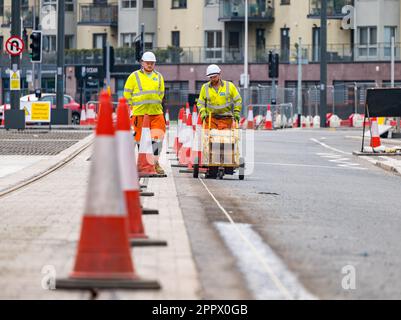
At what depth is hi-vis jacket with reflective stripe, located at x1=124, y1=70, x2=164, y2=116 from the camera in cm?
1902

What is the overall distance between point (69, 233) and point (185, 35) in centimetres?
7250

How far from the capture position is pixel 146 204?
13766mm

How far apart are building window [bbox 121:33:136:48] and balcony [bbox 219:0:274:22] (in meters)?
7.02

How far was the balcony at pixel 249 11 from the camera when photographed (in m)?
79.6

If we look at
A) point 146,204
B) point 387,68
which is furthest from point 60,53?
point 146,204

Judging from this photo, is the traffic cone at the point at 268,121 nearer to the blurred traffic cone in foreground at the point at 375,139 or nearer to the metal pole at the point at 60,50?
the metal pole at the point at 60,50

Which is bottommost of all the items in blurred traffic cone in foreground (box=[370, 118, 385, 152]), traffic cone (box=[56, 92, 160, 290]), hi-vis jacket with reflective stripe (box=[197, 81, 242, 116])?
blurred traffic cone in foreground (box=[370, 118, 385, 152])

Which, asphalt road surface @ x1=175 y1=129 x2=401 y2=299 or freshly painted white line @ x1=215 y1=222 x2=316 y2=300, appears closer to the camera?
freshly painted white line @ x1=215 y1=222 x2=316 y2=300

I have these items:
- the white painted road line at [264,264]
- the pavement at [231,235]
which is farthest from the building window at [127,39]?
the white painted road line at [264,264]

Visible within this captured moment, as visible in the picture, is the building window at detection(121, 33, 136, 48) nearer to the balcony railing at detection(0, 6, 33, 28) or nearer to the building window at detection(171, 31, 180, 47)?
the building window at detection(171, 31, 180, 47)

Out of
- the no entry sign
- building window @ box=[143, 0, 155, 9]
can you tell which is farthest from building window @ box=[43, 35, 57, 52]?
the no entry sign

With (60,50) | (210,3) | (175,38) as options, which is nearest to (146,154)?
(60,50)

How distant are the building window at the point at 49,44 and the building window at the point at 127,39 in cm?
684

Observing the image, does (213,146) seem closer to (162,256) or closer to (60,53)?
(162,256)
